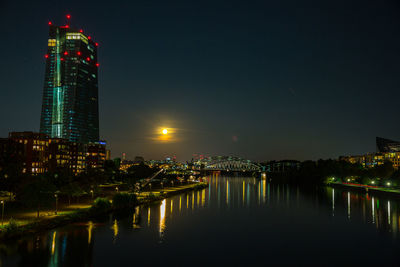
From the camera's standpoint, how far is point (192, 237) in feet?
74.6

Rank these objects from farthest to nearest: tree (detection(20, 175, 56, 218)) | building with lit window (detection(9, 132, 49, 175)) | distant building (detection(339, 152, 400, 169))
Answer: distant building (detection(339, 152, 400, 169)), building with lit window (detection(9, 132, 49, 175)), tree (detection(20, 175, 56, 218))

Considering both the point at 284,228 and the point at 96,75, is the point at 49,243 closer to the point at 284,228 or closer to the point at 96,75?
the point at 284,228

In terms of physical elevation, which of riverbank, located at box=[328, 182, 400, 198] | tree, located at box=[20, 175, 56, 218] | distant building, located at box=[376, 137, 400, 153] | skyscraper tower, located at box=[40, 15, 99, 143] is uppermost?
skyscraper tower, located at box=[40, 15, 99, 143]

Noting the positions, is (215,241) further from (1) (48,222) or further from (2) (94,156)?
(2) (94,156)

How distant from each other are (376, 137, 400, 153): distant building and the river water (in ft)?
302

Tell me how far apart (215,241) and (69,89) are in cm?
10310

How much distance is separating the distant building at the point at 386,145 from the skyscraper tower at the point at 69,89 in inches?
4121

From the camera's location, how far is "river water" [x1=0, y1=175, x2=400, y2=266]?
17.1 meters

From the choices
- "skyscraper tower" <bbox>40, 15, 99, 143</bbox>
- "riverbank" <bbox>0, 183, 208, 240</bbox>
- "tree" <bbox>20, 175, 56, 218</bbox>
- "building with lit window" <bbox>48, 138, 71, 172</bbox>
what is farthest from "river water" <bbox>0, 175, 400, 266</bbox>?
"skyscraper tower" <bbox>40, 15, 99, 143</bbox>

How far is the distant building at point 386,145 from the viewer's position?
112 metres

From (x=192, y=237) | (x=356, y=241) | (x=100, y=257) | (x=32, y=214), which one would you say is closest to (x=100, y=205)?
(x=32, y=214)

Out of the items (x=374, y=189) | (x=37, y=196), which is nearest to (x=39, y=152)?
(x=37, y=196)

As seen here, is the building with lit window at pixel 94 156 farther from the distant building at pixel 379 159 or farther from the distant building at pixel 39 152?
the distant building at pixel 379 159

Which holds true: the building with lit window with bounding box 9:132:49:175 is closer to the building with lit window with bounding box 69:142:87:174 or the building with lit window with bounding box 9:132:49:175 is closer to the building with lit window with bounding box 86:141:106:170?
the building with lit window with bounding box 69:142:87:174
